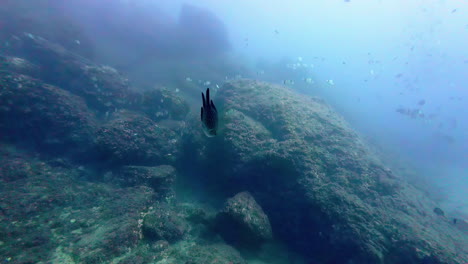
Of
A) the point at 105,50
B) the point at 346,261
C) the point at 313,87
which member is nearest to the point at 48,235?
the point at 346,261

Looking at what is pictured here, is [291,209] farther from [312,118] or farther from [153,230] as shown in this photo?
[312,118]

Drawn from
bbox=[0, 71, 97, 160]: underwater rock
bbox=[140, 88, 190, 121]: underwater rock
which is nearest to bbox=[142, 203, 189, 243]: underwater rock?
bbox=[0, 71, 97, 160]: underwater rock

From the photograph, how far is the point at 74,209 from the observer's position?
7.06 metres

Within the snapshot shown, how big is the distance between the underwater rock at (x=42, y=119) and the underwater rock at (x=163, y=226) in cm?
548

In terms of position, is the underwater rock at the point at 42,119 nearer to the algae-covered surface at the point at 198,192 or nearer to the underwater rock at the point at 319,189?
the algae-covered surface at the point at 198,192

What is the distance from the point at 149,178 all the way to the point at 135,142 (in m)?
2.11

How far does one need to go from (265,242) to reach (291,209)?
1.50 metres

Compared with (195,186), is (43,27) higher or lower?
higher

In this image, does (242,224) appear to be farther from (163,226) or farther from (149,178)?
(149,178)

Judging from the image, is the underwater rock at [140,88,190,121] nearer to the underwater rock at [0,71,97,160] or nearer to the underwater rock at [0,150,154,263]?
the underwater rock at [0,71,97,160]

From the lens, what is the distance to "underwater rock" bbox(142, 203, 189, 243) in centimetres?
655

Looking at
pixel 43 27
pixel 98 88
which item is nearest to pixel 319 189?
pixel 98 88

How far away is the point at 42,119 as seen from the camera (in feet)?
33.1

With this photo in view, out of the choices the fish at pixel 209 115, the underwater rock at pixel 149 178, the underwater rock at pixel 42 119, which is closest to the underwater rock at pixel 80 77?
the underwater rock at pixel 42 119
